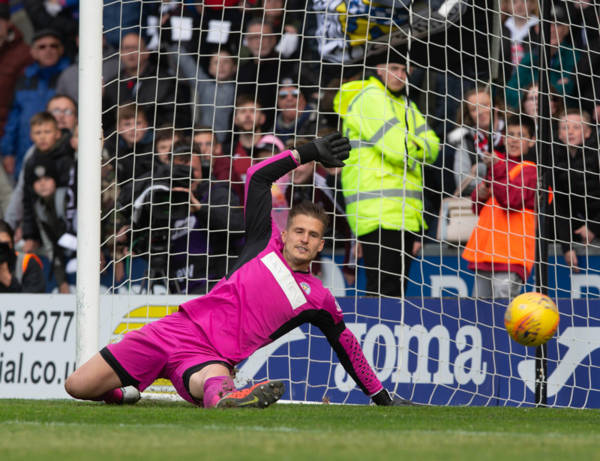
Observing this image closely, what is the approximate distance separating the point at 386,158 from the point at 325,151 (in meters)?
1.70

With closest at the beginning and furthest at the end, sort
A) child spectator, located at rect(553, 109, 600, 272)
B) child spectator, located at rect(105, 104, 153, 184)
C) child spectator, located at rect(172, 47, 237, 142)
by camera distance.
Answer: child spectator, located at rect(553, 109, 600, 272) < child spectator, located at rect(105, 104, 153, 184) < child spectator, located at rect(172, 47, 237, 142)

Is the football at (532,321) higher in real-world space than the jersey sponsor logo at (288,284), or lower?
lower

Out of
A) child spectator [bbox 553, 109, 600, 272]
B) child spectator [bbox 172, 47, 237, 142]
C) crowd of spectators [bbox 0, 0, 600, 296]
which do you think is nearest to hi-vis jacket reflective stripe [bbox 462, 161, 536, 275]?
crowd of spectators [bbox 0, 0, 600, 296]

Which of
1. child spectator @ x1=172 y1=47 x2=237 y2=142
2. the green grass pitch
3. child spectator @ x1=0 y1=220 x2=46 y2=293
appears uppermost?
child spectator @ x1=172 y1=47 x2=237 y2=142

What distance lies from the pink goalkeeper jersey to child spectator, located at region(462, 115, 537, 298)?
1.95 m

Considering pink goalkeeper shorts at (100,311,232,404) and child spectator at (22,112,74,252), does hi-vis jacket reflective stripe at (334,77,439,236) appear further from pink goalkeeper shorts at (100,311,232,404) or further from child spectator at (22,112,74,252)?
child spectator at (22,112,74,252)

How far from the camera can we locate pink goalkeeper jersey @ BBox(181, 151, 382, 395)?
18.8 ft

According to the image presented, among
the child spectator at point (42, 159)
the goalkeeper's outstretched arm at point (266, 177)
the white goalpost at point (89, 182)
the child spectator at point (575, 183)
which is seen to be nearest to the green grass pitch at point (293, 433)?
the white goalpost at point (89, 182)

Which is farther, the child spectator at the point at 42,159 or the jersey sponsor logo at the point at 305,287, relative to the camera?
the child spectator at the point at 42,159

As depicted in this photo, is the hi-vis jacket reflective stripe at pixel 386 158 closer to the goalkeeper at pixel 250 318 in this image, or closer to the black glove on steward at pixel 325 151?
the black glove on steward at pixel 325 151

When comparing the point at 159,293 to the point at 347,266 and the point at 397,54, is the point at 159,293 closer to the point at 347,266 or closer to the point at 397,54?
the point at 347,266

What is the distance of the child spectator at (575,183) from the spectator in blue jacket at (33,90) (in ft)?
16.9

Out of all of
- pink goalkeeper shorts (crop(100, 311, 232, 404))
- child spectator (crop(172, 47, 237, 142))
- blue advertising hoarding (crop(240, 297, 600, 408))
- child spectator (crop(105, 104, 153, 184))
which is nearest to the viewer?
pink goalkeeper shorts (crop(100, 311, 232, 404))

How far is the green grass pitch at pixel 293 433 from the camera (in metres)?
3.37
